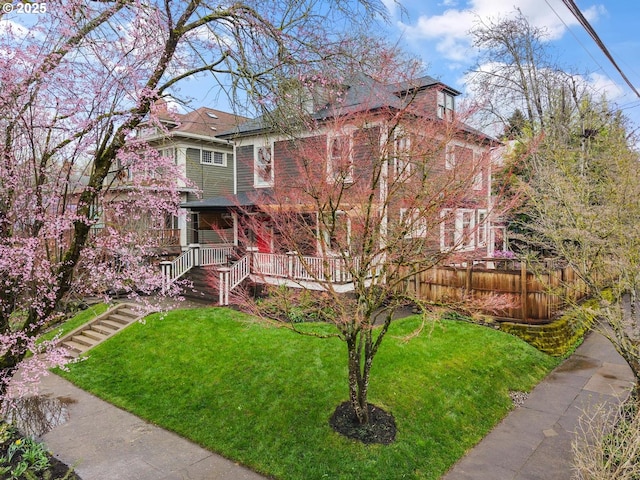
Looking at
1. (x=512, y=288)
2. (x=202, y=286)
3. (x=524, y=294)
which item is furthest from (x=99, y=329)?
(x=524, y=294)

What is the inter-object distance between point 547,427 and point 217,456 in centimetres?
550

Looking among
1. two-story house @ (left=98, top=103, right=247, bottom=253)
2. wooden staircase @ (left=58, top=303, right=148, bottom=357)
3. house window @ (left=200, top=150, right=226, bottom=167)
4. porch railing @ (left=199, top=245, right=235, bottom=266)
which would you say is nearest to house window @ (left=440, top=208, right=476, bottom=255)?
wooden staircase @ (left=58, top=303, right=148, bottom=357)

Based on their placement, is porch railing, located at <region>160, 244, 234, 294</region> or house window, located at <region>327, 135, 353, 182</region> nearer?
house window, located at <region>327, 135, 353, 182</region>

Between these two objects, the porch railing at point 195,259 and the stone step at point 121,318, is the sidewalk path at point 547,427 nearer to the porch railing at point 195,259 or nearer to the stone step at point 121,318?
the stone step at point 121,318

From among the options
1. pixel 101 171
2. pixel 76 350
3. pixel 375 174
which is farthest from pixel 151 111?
pixel 76 350

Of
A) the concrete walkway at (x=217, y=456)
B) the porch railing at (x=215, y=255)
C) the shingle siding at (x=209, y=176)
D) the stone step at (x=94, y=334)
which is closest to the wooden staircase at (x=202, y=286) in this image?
the porch railing at (x=215, y=255)

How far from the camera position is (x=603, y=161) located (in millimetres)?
8539

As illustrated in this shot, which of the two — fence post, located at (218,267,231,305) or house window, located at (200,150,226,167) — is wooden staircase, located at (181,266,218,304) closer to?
fence post, located at (218,267,231,305)

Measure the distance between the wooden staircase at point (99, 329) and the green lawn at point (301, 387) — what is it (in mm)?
642

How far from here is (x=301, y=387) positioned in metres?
7.60

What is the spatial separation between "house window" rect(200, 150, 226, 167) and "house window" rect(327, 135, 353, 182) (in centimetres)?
1540

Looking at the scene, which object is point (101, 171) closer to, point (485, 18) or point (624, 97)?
point (624, 97)

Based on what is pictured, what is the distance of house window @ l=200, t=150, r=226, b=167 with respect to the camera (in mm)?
Answer: 20850

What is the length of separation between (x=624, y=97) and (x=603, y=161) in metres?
8.49
